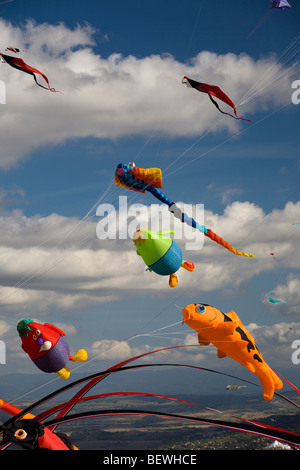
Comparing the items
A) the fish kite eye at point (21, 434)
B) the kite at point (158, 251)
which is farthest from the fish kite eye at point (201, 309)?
the fish kite eye at point (21, 434)

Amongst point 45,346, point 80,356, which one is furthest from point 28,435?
point 80,356

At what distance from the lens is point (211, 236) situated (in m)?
22.2

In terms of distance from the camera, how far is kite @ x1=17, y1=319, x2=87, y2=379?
20734mm

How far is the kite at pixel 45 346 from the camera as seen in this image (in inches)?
816

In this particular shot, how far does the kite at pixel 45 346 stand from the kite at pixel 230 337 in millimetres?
4824

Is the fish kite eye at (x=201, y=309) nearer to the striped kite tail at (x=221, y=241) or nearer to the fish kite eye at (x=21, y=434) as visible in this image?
the striped kite tail at (x=221, y=241)

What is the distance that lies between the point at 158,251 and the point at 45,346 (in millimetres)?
5727

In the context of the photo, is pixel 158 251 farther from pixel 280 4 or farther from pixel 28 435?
pixel 280 4

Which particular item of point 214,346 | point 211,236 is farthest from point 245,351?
point 211,236

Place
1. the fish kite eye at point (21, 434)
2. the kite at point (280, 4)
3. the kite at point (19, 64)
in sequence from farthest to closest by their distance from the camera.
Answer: the kite at point (280, 4) < the kite at point (19, 64) < the fish kite eye at point (21, 434)

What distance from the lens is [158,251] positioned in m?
20.3
